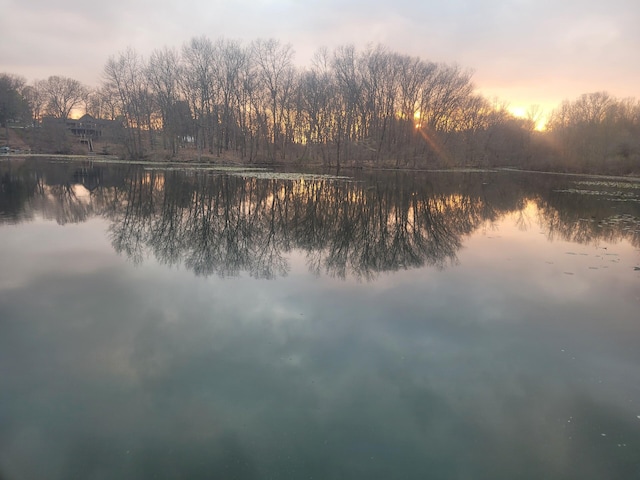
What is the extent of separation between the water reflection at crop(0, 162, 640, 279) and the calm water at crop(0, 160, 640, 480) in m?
0.17

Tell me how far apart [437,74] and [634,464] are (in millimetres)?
70413

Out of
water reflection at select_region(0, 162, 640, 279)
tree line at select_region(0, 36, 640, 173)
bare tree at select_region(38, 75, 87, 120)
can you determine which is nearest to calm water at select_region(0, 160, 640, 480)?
water reflection at select_region(0, 162, 640, 279)

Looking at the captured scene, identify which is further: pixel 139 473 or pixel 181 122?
pixel 181 122

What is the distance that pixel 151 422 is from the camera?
4.05 m

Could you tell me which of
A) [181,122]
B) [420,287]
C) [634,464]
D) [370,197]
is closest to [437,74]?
[181,122]

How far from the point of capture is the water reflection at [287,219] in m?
10.6

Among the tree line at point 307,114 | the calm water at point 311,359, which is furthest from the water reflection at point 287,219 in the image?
the tree line at point 307,114

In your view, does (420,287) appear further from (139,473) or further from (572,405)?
(139,473)

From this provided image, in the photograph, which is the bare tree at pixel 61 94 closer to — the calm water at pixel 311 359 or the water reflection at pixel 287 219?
the water reflection at pixel 287 219

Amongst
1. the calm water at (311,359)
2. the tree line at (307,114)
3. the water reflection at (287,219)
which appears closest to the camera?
the calm water at (311,359)

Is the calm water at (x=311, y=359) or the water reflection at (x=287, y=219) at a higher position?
the water reflection at (x=287, y=219)

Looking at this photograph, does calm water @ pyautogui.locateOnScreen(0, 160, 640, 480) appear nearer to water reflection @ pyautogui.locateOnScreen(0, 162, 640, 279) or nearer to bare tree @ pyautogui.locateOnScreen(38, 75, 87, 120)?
water reflection @ pyautogui.locateOnScreen(0, 162, 640, 279)

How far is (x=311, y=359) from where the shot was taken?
5375 millimetres

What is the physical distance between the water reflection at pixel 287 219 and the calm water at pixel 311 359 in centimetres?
17
